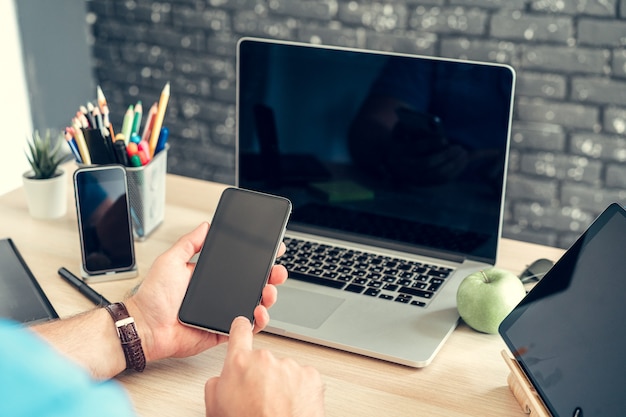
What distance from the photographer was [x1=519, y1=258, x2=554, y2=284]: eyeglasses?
1.03m

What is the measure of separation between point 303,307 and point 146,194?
361 millimetres

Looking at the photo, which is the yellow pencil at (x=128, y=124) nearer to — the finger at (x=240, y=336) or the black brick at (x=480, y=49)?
the finger at (x=240, y=336)

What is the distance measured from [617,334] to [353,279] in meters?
0.41

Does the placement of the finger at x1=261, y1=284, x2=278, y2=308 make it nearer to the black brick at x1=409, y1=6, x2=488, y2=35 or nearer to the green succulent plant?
the green succulent plant

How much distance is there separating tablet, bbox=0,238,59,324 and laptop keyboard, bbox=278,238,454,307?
1.11 feet

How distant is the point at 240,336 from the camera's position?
774 mm

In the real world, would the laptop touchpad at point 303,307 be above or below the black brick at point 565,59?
below

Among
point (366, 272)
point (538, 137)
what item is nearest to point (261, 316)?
point (366, 272)

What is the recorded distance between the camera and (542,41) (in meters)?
2.01

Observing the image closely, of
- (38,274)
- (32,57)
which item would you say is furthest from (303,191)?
(32,57)

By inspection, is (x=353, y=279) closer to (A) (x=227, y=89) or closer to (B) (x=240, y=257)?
(B) (x=240, y=257)

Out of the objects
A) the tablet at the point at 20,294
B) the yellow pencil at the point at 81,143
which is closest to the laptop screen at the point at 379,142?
the yellow pencil at the point at 81,143

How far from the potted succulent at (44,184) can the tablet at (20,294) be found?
0.48 ft

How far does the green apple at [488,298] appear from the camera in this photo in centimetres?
89
